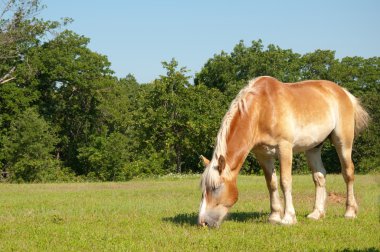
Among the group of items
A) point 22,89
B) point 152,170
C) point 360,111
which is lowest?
point 152,170

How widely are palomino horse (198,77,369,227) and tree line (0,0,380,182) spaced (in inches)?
1479

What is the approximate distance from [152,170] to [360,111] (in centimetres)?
4039

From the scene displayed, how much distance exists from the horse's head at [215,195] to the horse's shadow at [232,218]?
749 millimetres

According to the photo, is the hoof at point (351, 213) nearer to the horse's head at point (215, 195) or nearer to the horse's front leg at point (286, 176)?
the horse's front leg at point (286, 176)

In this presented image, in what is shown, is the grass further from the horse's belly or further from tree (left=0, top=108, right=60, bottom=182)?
tree (left=0, top=108, right=60, bottom=182)

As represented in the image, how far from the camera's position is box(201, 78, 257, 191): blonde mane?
8.00 m

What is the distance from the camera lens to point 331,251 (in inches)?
245

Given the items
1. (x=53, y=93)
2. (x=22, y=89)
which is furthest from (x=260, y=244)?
(x=53, y=93)

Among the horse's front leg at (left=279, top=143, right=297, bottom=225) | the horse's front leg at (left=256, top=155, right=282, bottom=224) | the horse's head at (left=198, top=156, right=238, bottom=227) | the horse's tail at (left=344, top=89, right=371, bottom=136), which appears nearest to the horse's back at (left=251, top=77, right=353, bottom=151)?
the horse's front leg at (left=279, top=143, right=297, bottom=225)

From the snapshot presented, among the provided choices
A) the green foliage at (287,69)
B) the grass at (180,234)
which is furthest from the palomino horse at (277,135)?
the green foliage at (287,69)

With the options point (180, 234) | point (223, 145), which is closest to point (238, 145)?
point (223, 145)

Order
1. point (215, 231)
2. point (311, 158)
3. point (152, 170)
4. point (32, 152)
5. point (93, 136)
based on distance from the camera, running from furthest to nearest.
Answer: point (93, 136)
point (152, 170)
point (32, 152)
point (311, 158)
point (215, 231)

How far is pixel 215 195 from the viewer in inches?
314

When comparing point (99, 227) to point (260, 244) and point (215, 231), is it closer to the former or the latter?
point (215, 231)
